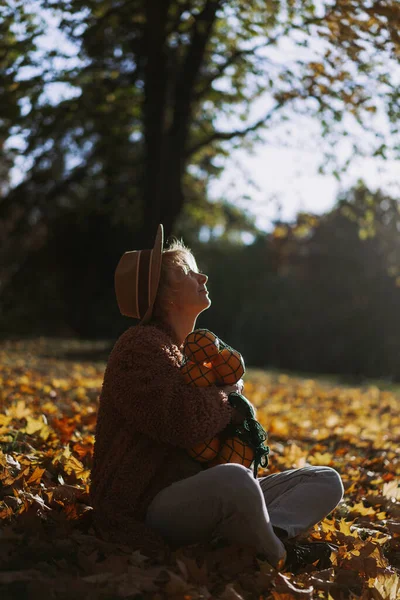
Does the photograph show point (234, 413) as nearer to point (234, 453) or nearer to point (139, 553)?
point (234, 453)

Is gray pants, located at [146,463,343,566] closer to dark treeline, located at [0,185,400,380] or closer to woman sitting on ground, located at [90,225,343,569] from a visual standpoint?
woman sitting on ground, located at [90,225,343,569]

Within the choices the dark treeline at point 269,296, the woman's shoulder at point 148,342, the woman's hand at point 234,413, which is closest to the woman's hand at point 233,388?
the woman's hand at point 234,413

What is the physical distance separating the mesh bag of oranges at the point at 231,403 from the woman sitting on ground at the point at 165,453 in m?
0.04

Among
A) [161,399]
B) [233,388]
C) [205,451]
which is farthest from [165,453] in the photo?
[233,388]

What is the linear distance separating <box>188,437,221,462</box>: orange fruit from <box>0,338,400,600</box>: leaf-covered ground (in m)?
0.34

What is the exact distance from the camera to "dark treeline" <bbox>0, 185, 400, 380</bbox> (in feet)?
65.2

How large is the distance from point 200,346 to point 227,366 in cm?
15

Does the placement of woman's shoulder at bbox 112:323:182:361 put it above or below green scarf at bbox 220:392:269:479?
above

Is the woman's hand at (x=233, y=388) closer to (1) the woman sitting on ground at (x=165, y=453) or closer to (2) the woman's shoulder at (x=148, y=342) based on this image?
(1) the woman sitting on ground at (x=165, y=453)

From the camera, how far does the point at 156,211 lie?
980cm

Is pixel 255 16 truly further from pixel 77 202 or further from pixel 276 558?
pixel 77 202

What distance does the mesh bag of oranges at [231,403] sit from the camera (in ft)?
8.50

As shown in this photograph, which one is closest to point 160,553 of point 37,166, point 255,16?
point 255,16

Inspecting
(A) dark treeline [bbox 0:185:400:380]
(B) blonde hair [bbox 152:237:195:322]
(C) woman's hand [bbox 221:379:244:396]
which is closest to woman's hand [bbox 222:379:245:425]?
(C) woman's hand [bbox 221:379:244:396]
